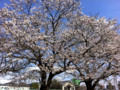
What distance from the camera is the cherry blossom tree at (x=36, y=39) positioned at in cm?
925

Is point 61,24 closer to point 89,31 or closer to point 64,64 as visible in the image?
point 89,31

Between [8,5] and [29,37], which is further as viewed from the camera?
[8,5]

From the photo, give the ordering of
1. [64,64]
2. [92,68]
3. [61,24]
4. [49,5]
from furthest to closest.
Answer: [61,24] < [49,5] < [92,68] < [64,64]

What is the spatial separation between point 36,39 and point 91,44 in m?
4.24

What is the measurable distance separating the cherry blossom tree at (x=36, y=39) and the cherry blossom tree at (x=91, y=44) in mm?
756

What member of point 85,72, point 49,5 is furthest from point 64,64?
point 49,5

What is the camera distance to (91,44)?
415 inches

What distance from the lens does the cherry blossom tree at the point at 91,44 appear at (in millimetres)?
9836

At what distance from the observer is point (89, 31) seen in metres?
10.9

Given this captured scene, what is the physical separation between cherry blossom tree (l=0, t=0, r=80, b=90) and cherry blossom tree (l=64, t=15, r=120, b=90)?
29.7 inches

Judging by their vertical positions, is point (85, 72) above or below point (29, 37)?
below

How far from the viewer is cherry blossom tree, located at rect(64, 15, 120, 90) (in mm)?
9836

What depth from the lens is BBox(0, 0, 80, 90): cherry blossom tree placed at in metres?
9.25

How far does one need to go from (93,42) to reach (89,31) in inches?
37.2
